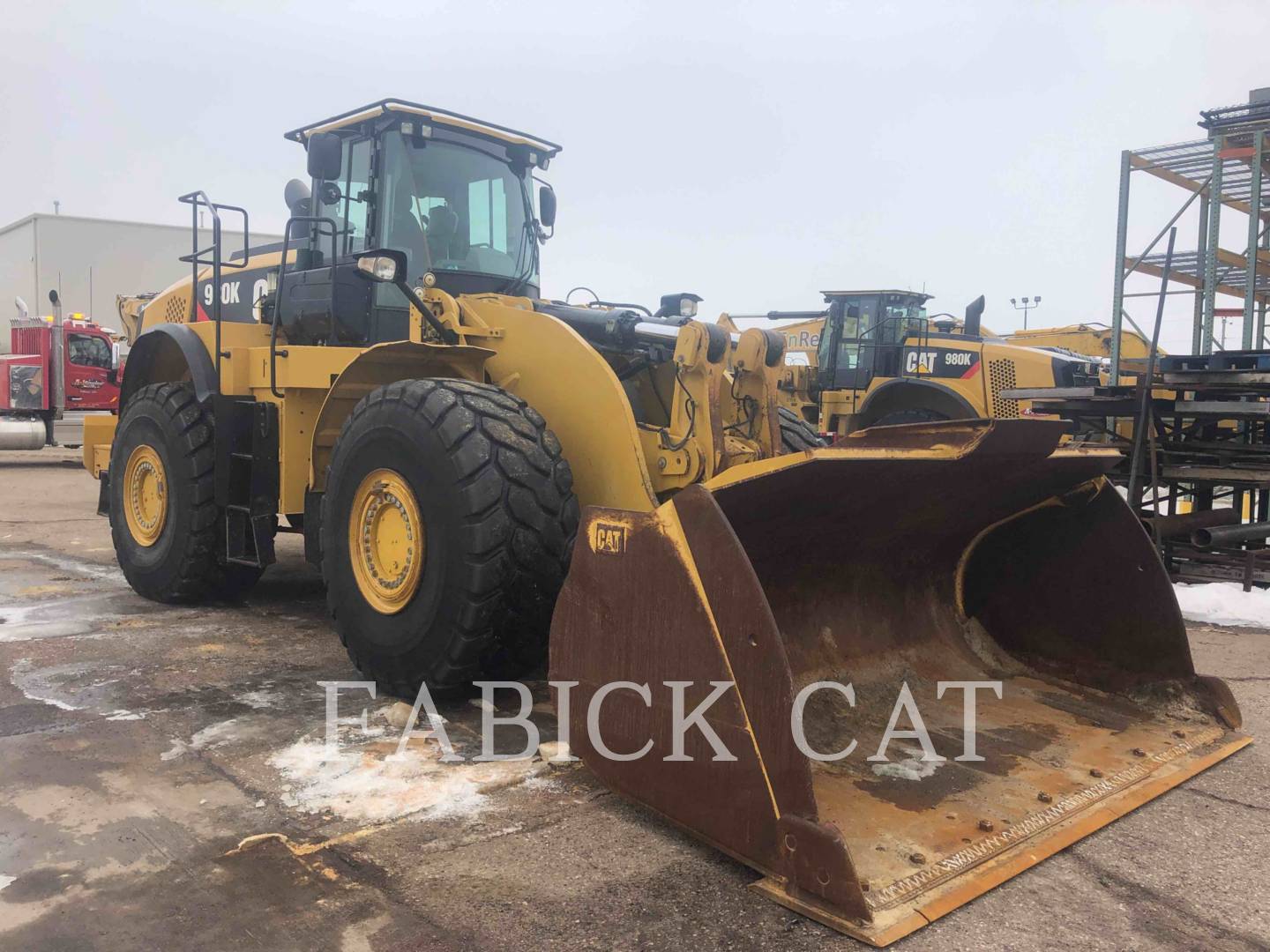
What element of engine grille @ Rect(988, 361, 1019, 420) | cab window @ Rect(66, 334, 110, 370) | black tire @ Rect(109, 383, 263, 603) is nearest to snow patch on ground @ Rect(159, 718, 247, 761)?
black tire @ Rect(109, 383, 263, 603)

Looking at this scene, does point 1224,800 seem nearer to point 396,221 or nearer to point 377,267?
point 377,267

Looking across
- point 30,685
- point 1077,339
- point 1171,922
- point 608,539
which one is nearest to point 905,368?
point 1077,339

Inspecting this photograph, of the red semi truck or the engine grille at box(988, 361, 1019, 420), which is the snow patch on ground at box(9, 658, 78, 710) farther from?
the red semi truck

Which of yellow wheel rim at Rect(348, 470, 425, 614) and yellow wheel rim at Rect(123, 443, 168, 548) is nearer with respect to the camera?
yellow wheel rim at Rect(348, 470, 425, 614)

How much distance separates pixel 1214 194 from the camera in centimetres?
1048

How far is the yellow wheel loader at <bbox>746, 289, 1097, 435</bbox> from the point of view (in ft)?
40.6

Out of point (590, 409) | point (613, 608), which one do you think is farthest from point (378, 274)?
point (613, 608)

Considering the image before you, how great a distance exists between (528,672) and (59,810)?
5.56ft

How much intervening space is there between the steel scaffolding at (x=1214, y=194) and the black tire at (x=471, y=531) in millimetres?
6988

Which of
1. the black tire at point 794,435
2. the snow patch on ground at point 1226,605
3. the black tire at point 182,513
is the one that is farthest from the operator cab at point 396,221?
the snow patch on ground at point 1226,605

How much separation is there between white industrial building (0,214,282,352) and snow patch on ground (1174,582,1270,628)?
18.5 m

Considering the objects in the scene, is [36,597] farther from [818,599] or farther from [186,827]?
[818,599]

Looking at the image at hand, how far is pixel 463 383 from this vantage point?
4.18 metres

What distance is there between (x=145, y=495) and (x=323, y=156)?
9.19 ft
